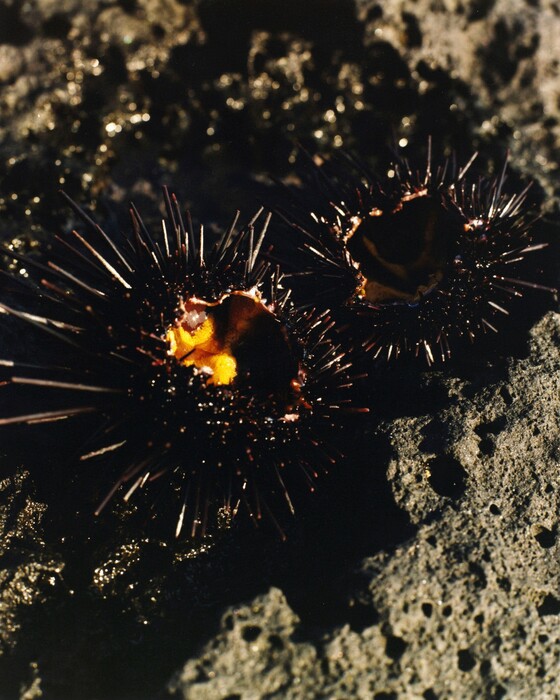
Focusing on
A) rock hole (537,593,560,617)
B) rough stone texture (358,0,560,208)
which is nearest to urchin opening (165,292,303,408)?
rock hole (537,593,560,617)

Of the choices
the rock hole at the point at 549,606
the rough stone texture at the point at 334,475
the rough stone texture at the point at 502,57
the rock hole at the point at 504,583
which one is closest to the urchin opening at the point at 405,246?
the rough stone texture at the point at 334,475

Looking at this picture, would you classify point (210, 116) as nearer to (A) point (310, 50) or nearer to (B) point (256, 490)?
(A) point (310, 50)

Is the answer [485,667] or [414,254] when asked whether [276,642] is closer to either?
[485,667]

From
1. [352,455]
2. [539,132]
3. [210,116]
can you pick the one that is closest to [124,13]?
[210,116]

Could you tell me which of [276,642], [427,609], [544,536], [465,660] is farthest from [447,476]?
[276,642]

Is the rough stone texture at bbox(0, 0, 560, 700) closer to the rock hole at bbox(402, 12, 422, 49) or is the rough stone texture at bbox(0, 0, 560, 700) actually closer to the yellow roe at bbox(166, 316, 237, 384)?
the rock hole at bbox(402, 12, 422, 49)

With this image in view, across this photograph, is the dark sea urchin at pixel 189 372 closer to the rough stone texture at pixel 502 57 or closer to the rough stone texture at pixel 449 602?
the rough stone texture at pixel 449 602

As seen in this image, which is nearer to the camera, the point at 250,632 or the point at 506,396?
the point at 250,632
